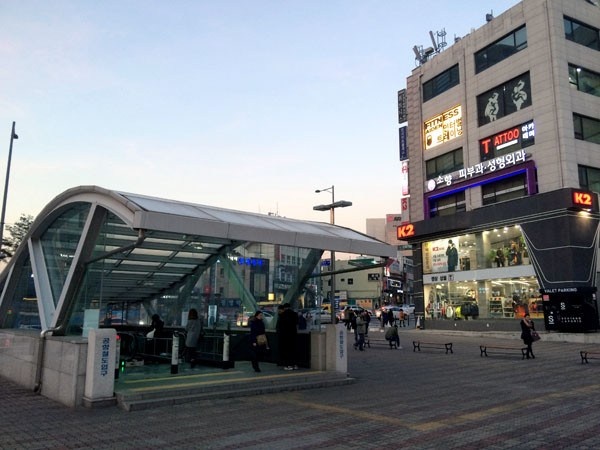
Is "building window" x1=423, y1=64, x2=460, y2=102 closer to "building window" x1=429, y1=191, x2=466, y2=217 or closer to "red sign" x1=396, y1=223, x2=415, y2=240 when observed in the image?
"building window" x1=429, y1=191, x2=466, y2=217

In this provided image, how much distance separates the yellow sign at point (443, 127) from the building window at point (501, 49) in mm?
3465

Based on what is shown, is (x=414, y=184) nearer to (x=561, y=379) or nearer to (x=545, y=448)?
(x=561, y=379)

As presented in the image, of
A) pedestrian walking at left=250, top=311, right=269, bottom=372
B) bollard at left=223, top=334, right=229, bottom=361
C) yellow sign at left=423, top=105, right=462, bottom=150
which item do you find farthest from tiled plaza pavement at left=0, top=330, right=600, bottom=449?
yellow sign at left=423, top=105, right=462, bottom=150

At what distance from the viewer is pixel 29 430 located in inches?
311

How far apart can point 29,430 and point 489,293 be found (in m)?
30.5

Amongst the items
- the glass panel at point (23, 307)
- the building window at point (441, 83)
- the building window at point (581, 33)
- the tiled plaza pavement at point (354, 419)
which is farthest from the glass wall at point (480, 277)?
the glass panel at point (23, 307)

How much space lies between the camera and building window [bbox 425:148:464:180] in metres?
36.4

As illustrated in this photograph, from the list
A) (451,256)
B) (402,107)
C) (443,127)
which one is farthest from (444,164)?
(402,107)

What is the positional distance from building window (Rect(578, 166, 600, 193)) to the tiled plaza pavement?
19.4 m

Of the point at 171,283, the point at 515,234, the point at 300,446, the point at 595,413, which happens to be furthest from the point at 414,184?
the point at 300,446

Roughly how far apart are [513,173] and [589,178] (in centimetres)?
423

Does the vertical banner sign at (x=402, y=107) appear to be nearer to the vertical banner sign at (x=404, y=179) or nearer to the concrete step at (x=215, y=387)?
the vertical banner sign at (x=404, y=179)

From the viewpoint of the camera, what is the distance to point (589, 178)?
1162 inches

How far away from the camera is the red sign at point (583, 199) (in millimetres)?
27469
